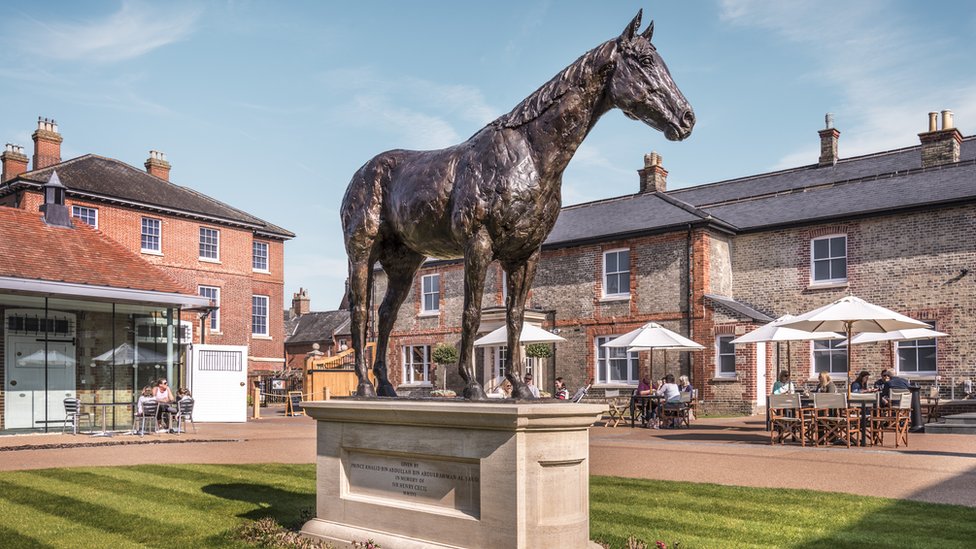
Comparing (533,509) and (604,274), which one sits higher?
(604,274)

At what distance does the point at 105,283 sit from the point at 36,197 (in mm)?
12705

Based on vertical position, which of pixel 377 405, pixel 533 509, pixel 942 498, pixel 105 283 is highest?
pixel 105 283

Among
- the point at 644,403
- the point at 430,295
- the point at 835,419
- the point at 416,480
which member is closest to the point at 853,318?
the point at 835,419

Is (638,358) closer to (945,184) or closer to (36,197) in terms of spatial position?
(945,184)

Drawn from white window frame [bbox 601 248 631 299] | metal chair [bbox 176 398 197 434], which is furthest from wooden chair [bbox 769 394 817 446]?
metal chair [bbox 176 398 197 434]

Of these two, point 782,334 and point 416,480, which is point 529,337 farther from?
point 416,480

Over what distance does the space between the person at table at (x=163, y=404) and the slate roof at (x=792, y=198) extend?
541 inches

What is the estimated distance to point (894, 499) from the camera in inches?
323

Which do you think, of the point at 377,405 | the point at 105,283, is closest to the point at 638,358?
the point at 105,283

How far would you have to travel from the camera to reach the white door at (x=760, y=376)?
23125mm

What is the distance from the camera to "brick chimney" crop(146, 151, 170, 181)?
35.6 m

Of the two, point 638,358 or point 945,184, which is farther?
point 638,358

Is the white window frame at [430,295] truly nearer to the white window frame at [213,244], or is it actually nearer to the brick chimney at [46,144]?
the white window frame at [213,244]

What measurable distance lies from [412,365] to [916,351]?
1757cm
